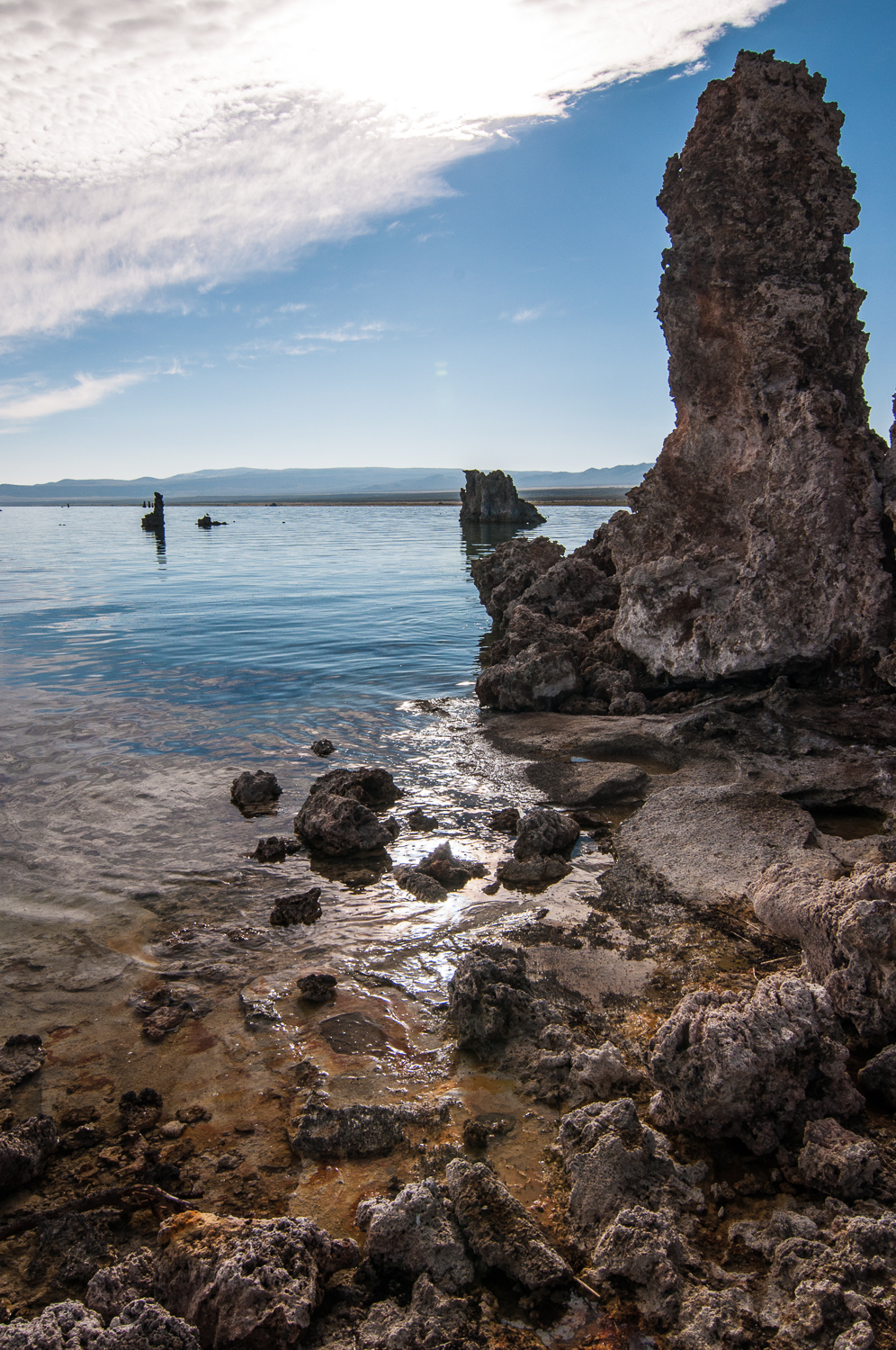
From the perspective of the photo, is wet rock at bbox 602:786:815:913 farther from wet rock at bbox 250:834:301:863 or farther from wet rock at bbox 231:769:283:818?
wet rock at bbox 231:769:283:818

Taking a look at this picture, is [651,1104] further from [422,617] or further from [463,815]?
[422,617]

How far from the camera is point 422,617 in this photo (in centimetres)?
2292

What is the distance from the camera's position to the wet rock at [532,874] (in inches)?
268

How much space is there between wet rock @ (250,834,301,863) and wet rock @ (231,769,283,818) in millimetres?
1039

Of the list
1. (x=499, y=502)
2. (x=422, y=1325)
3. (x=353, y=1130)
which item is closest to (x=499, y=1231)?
(x=422, y=1325)

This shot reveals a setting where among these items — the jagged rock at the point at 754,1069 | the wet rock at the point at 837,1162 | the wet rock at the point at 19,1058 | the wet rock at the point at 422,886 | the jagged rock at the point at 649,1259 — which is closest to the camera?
the jagged rock at the point at 649,1259

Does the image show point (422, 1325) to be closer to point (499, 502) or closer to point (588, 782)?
point (588, 782)

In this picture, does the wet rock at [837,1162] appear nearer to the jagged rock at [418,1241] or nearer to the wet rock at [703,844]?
the jagged rock at [418,1241]

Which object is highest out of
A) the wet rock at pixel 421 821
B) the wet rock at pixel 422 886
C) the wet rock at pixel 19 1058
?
the wet rock at pixel 421 821

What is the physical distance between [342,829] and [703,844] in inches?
134

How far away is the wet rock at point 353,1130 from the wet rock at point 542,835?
3.27 metres

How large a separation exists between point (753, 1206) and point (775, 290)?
33.7ft

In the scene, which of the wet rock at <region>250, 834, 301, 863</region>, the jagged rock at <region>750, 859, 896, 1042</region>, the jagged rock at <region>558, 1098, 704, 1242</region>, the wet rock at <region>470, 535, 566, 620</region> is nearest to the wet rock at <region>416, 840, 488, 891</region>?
the wet rock at <region>250, 834, 301, 863</region>

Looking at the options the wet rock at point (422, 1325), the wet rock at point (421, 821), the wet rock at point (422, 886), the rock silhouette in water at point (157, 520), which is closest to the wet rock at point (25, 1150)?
the wet rock at point (422, 1325)
